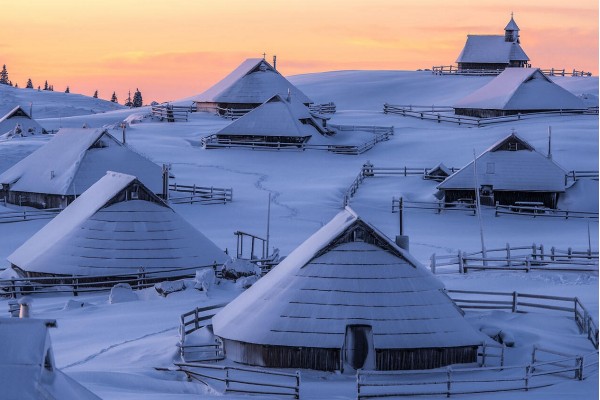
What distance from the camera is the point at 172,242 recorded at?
124 feet

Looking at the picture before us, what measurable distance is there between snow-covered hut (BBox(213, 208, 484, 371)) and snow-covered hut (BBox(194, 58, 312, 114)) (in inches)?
2332

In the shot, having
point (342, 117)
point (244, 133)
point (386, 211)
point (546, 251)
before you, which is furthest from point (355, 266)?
point (342, 117)

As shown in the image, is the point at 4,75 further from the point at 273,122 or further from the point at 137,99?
the point at 273,122

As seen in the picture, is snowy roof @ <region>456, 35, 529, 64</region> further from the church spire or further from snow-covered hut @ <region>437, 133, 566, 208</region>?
snow-covered hut @ <region>437, 133, 566, 208</region>

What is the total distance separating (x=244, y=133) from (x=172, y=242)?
36.5 meters

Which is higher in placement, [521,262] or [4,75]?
[4,75]

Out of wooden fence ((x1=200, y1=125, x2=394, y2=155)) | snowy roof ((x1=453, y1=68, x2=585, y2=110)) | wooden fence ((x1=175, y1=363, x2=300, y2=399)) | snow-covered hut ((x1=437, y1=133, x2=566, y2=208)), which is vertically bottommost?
wooden fence ((x1=175, y1=363, x2=300, y2=399))

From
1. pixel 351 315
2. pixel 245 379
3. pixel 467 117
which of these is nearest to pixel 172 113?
pixel 467 117

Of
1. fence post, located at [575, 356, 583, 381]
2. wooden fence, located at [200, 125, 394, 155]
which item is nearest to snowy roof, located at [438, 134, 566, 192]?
wooden fence, located at [200, 125, 394, 155]

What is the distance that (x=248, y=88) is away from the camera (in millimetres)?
86188

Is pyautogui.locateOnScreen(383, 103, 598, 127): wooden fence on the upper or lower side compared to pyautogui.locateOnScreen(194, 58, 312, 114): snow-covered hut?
lower

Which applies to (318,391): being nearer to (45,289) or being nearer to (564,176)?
(45,289)

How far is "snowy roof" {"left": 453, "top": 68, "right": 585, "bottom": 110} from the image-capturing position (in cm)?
8056

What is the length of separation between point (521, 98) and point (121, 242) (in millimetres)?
47944
